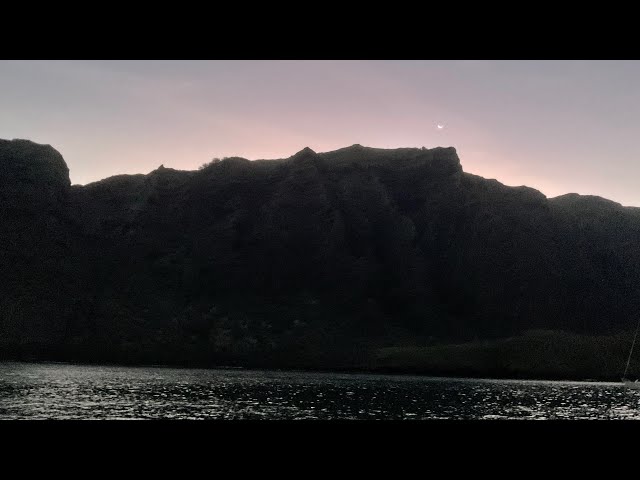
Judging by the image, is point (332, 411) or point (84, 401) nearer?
point (332, 411)
